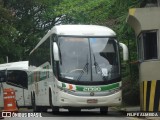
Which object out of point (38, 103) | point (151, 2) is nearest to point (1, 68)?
point (38, 103)

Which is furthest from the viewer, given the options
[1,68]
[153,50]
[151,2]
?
[1,68]

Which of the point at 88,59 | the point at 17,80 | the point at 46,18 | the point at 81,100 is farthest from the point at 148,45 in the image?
the point at 46,18

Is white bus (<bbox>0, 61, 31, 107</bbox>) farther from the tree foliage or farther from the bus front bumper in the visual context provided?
the bus front bumper

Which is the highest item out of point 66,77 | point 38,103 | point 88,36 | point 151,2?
point 151,2

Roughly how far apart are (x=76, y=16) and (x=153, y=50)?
859 inches

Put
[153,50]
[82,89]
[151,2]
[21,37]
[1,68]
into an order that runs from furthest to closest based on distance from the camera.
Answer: [21,37]
[1,68]
[151,2]
[153,50]
[82,89]

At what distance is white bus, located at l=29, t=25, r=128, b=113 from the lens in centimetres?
1711

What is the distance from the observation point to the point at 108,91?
17.4 m

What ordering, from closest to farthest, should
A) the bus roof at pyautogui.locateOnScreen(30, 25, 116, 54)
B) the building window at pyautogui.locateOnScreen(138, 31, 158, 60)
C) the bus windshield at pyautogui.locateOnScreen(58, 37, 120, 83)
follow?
the bus windshield at pyautogui.locateOnScreen(58, 37, 120, 83) → the bus roof at pyautogui.locateOnScreen(30, 25, 116, 54) → the building window at pyautogui.locateOnScreen(138, 31, 158, 60)

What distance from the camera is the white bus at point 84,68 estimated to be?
1711 centimetres

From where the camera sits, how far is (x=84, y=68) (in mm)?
17328

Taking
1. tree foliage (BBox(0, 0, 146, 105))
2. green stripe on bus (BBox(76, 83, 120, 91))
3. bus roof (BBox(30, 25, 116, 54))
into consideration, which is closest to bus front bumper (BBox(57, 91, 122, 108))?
green stripe on bus (BBox(76, 83, 120, 91))

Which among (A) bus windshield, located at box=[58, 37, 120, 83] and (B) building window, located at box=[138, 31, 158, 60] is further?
(B) building window, located at box=[138, 31, 158, 60]

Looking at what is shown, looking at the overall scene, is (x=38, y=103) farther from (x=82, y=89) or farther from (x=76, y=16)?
(x=76, y=16)
